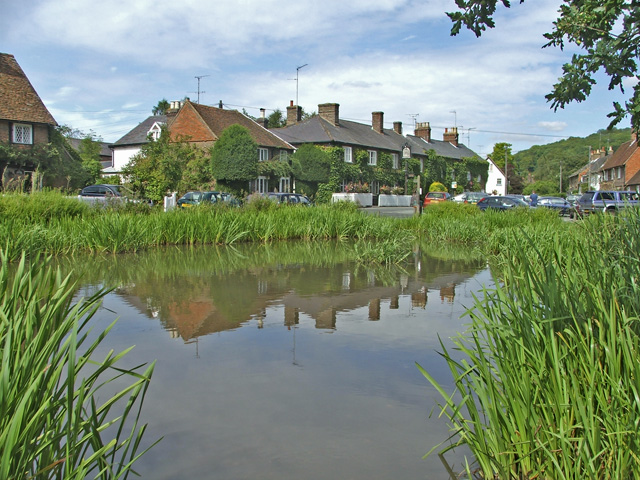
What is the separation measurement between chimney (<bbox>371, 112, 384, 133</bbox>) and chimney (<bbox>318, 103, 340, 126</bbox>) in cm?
836

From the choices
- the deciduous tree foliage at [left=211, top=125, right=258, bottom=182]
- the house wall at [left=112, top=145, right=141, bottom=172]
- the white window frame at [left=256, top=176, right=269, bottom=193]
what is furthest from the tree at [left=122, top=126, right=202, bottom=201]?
the house wall at [left=112, top=145, right=141, bottom=172]

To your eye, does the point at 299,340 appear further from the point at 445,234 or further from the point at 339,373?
the point at 445,234

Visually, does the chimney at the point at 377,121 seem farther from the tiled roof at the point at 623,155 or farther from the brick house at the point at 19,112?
the brick house at the point at 19,112

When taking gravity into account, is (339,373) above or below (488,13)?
below

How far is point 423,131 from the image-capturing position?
75.2 metres

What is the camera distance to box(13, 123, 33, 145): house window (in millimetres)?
37812

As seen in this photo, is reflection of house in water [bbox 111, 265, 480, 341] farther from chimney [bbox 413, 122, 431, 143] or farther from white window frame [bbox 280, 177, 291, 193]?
chimney [bbox 413, 122, 431, 143]

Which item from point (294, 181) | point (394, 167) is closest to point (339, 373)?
point (294, 181)

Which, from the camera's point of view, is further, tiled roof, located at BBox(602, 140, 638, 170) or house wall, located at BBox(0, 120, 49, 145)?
tiled roof, located at BBox(602, 140, 638, 170)

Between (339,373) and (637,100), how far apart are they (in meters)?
3.29

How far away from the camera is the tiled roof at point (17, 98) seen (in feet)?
124

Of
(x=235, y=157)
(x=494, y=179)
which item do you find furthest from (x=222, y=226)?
(x=494, y=179)

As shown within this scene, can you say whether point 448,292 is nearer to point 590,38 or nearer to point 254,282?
point 254,282

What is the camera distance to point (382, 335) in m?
6.98
